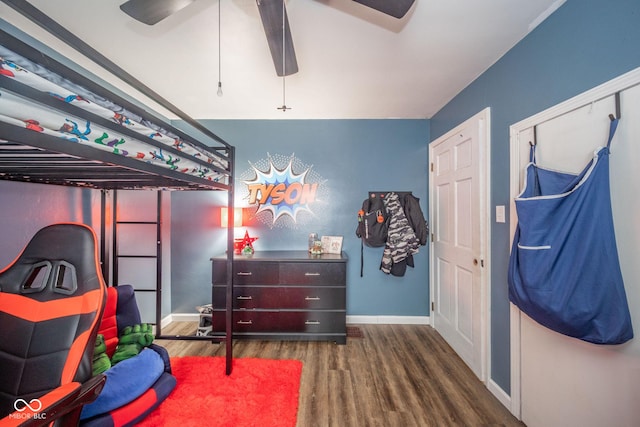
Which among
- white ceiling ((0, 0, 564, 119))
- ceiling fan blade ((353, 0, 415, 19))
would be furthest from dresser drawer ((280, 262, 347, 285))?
ceiling fan blade ((353, 0, 415, 19))

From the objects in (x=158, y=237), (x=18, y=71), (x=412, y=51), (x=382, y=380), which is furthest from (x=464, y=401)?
(x=158, y=237)

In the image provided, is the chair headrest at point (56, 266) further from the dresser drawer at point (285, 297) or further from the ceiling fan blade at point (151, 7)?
the dresser drawer at point (285, 297)

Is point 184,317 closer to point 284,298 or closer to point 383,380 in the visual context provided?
point 284,298

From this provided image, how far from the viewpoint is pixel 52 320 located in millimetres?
1125

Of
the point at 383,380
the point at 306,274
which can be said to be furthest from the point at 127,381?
the point at 383,380

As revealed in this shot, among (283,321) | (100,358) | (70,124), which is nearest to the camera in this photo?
(70,124)

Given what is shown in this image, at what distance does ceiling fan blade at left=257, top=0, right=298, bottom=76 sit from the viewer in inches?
44.9

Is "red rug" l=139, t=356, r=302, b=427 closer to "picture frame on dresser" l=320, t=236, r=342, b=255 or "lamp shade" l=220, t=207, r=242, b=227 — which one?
"picture frame on dresser" l=320, t=236, r=342, b=255

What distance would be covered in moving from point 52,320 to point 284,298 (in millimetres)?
1726

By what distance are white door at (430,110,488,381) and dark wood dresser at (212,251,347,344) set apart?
1128 millimetres

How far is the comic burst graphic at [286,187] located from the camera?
3.06 metres

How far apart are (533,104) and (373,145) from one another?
1680 mm

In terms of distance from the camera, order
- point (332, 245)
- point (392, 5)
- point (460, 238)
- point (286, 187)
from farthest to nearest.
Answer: point (286, 187)
point (332, 245)
point (460, 238)
point (392, 5)

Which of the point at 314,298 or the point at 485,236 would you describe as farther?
the point at 314,298
